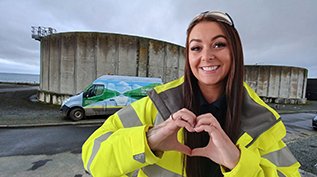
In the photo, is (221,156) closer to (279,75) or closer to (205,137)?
(205,137)

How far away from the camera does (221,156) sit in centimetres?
83

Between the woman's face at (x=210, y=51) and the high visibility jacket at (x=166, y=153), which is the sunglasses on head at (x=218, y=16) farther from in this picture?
the high visibility jacket at (x=166, y=153)

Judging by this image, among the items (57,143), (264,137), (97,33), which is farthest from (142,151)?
(97,33)

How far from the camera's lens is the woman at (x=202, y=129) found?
0.83 metres

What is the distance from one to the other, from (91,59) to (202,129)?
11.5 m

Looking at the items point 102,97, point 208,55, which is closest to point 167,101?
point 208,55

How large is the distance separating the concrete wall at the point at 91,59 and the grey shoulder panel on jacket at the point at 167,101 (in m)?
10.2

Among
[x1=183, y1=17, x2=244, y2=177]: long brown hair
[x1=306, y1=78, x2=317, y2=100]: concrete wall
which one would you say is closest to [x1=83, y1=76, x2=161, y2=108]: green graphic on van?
[x1=183, y1=17, x2=244, y2=177]: long brown hair

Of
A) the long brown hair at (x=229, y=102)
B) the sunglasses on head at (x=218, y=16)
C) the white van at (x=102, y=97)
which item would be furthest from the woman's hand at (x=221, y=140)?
the white van at (x=102, y=97)

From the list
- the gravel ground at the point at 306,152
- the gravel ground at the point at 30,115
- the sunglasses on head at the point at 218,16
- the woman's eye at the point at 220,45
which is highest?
the sunglasses on head at the point at 218,16

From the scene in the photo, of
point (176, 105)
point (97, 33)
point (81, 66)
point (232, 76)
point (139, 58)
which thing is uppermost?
point (97, 33)

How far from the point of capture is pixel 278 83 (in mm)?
19250

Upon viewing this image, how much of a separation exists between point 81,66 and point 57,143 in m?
7.23

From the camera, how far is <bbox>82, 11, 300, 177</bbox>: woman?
0.83m
